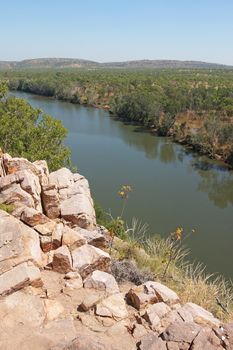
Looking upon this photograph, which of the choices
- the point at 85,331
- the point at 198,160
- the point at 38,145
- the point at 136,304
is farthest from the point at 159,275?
the point at 198,160

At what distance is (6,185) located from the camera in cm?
819

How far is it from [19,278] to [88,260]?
51.9 inches

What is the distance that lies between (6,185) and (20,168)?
1.01 metres

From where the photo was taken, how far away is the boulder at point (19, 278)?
5588mm

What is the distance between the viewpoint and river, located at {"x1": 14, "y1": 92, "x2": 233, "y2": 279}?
19578mm

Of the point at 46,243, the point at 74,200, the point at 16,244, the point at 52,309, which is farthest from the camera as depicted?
the point at 74,200

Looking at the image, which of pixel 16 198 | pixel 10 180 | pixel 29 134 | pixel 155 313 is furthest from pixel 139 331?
pixel 29 134

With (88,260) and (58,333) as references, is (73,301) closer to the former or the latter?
(58,333)

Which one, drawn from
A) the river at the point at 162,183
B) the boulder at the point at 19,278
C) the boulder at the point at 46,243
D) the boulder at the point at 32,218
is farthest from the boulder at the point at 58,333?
the river at the point at 162,183

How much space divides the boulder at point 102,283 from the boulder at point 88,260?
0.28 metres

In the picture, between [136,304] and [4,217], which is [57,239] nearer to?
[4,217]

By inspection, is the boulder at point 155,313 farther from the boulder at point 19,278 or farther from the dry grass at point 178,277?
the boulder at point 19,278

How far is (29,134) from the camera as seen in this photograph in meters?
18.7

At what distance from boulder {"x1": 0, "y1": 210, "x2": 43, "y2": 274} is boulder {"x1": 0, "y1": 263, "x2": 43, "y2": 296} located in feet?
0.43
